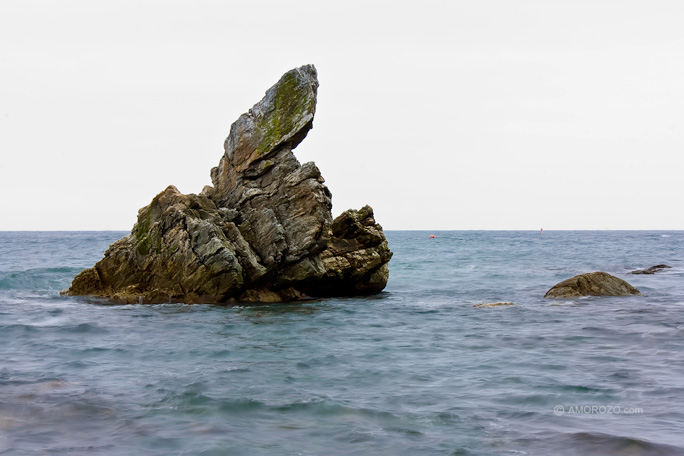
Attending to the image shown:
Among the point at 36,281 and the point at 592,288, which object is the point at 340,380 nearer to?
the point at 592,288

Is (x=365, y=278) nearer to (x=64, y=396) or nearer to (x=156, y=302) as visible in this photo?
(x=156, y=302)

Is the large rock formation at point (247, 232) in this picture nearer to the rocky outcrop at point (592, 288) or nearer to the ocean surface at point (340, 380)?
the ocean surface at point (340, 380)

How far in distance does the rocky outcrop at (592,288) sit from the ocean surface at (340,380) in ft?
9.28

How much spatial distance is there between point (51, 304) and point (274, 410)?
1813 cm

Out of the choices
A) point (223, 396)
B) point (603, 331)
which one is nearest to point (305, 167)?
point (603, 331)

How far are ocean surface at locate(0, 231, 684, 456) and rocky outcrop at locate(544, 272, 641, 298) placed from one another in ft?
9.28

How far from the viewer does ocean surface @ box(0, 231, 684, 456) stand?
10.9 meters

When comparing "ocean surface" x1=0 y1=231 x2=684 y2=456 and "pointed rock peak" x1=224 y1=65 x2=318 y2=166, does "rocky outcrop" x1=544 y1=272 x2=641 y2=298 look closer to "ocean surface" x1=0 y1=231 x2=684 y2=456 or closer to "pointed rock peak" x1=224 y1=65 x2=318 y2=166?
"ocean surface" x1=0 y1=231 x2=684 y2=456

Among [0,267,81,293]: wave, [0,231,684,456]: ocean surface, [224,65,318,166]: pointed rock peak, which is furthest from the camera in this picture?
[0,267,81,293]: wave

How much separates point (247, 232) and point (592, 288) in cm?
1606

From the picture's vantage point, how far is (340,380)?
14961 millimetres

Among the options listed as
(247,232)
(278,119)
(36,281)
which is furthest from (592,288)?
(36,281)

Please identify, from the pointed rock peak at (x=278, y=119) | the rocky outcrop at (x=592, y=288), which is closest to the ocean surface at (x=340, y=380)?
the rocky outcrop at (x=592, y=288)

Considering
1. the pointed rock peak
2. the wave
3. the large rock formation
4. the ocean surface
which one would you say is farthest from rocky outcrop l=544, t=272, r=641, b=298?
the wave
